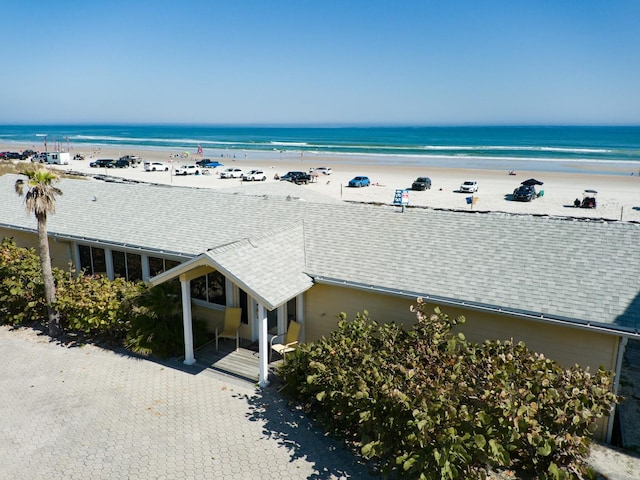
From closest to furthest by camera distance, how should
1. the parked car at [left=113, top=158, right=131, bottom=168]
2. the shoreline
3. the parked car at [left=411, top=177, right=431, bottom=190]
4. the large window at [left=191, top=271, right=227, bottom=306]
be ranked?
the large window at [left=191, top=271, right=227, bottom=306] → the parked car at [left=411, top=177, right=431, bottom=190] → the parked car at [left=113, top=158, right=131, bottom=168] → the shoreline

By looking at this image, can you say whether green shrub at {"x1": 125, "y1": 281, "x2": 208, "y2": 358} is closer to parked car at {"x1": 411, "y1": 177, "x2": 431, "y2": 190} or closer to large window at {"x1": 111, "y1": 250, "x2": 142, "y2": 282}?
large window at {"x1": 111, "y1": 250, "x2": 142, "y2": 282}

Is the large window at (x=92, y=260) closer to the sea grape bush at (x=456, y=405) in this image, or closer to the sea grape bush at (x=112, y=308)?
the sea grape bush at (x=112, y=308)

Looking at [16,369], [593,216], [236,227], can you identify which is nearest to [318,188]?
[593,216]

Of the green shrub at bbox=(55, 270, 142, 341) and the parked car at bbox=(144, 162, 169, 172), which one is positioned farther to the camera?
the parked car at bbox=(144, 162, 169, 172)

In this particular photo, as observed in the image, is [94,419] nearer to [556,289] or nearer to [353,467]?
[353,467]

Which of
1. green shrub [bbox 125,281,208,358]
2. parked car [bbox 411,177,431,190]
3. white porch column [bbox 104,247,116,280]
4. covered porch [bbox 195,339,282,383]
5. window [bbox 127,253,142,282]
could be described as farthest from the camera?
parked car [bbox 411,177,431,190]

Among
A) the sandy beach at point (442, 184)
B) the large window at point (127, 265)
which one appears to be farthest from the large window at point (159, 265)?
the sandy beach at point (442, 184)

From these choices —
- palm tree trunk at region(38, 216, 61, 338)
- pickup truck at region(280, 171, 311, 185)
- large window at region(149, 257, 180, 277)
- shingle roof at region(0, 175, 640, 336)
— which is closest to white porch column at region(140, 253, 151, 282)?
large window at region(149, 257, 180, 277)

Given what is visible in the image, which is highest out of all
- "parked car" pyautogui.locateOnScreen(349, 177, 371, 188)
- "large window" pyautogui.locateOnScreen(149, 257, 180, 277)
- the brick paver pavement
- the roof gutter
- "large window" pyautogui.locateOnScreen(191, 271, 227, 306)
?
the roof gutter
